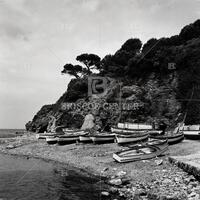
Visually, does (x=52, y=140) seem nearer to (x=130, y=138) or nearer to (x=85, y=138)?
(x=85, y=138)

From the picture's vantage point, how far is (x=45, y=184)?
21.3 metres

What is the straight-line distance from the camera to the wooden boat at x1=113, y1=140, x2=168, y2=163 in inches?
1011

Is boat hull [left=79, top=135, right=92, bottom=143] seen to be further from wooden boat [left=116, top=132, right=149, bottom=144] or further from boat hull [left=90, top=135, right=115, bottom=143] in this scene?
wooden boat [left=116, top=132, right=149, bottom=144]

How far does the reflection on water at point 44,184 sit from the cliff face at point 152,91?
3259 centimetres

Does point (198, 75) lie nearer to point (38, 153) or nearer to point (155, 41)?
point (155, 41)

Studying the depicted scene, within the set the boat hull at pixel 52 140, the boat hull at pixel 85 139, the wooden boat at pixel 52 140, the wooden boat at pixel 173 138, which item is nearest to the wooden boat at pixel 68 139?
the boat hull at pixel 85 139

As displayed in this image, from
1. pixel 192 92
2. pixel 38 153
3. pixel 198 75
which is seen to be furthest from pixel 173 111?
pixel 38 153

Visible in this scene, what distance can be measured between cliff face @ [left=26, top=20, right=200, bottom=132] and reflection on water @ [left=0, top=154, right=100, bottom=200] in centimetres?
3259

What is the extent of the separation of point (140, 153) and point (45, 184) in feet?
31.7

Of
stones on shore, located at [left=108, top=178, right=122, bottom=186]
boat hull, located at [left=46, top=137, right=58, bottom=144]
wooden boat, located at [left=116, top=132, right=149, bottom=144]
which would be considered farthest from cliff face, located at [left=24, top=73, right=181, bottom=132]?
stones on shore, located at [left=108, top=178, right=122, bottom=186]

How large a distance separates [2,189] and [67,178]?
17.5 ft

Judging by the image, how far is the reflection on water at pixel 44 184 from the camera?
707 inches

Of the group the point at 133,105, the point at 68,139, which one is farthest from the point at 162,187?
the point at 133,105

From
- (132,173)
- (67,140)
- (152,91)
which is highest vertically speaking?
(152,91)
